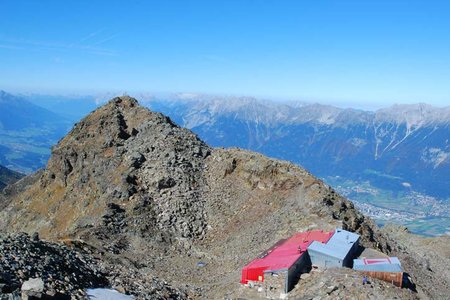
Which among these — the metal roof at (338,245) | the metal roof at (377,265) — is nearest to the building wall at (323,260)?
the metal roof at (338,245)

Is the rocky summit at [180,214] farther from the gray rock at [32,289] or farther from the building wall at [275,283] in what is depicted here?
the gray rock at [32,289]

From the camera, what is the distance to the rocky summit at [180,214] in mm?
34938

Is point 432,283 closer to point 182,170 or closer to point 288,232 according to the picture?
point 288,232

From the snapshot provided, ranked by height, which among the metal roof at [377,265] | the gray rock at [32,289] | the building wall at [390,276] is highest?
the gray rock at [32,289]

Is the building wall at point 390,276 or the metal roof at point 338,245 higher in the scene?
the metal roof at point 338,245

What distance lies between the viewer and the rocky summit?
34.9 meters

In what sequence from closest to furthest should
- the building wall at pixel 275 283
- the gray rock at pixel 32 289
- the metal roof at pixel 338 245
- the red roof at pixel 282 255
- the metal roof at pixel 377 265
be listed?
the gray rock at pixel 32 289 → the building wall at pixel 275 283 → the metal roof at pixel 377 265 → the red roof at pixel 282 255 → the metal roof at pixel 338 245

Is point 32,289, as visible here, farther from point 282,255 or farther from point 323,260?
point 323,260

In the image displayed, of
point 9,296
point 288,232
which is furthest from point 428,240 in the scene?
point 9,296

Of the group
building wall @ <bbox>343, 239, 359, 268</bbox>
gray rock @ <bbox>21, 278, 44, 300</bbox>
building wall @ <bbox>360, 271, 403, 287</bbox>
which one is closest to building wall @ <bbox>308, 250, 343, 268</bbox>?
building wall @ <bbox>343, 239, 359, 268</bbox>

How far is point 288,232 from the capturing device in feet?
135

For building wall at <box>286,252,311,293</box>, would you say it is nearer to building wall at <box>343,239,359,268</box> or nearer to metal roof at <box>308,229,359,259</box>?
metal roof at <box>308,229,359,259</box>

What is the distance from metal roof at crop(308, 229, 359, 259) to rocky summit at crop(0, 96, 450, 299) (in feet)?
7.08

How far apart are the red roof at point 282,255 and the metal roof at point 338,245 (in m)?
0.57
